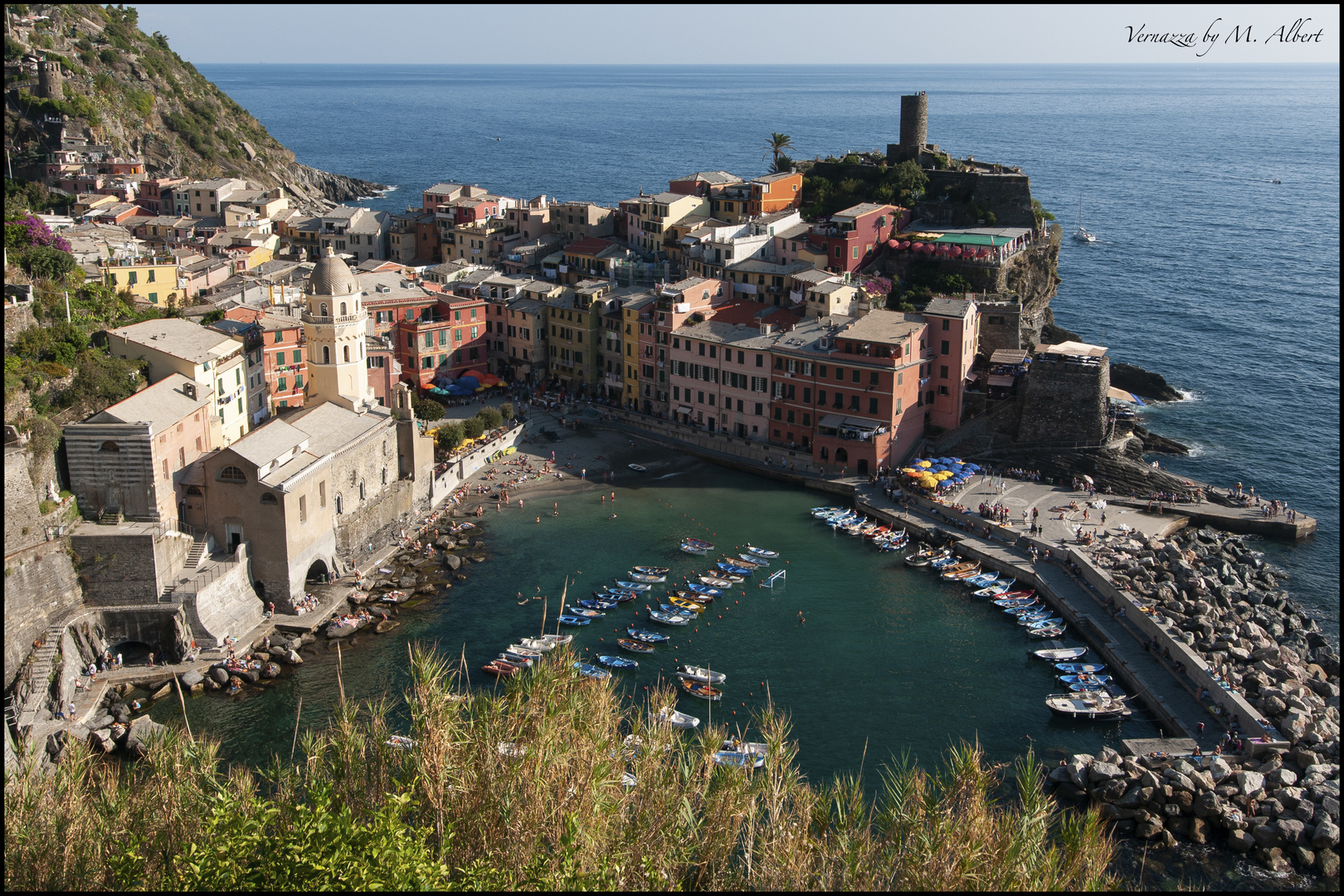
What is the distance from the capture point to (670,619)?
43156 millimetres

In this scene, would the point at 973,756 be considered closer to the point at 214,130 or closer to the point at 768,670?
the point at 768,670

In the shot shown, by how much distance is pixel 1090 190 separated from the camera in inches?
5915

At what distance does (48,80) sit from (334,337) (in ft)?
224

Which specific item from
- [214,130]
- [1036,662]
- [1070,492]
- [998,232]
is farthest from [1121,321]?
[214,130]

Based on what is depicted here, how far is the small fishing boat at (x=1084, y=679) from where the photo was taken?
39.2 m

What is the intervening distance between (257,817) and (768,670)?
21.3 metres

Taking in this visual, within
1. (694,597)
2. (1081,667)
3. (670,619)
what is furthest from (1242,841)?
(694,597)

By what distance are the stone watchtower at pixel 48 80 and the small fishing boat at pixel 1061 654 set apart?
314 feet

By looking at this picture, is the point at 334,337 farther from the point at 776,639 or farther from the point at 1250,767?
the point at 1250,767

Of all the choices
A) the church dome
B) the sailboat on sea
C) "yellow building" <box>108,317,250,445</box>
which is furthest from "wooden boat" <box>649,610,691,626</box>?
the sailboat on sea

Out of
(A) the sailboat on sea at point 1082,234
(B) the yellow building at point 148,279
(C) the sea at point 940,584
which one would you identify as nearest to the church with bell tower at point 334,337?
(C) the sea at point 940,584

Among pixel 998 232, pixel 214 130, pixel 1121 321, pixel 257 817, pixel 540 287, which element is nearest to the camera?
pixel 257 817

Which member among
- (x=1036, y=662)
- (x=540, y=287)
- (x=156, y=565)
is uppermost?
(x=540, y=287)

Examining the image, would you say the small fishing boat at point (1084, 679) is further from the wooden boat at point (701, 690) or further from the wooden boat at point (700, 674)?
the wooden boat at point (701, 690)
